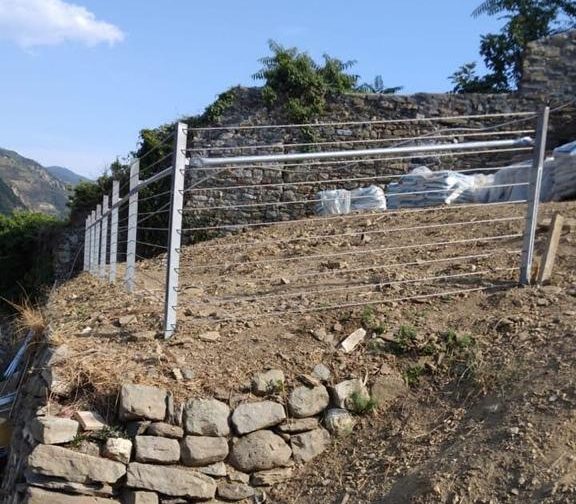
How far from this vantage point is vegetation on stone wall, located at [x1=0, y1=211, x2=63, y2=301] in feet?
54.3

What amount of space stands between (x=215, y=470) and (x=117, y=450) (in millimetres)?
526

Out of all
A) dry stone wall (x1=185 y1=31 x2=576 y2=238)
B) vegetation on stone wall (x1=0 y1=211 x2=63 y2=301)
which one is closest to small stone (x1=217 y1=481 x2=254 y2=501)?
dry stone wall (x1=185 y1=31 x2=576 y2=238)

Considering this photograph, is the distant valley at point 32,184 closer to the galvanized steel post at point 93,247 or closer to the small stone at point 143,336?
the galvanized steel post at point 93,247

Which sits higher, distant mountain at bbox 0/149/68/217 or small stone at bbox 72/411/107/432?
distant mountain at bbox 0/149/68/217

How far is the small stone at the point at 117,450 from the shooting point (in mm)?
4047

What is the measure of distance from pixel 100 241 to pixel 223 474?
6.68 metres

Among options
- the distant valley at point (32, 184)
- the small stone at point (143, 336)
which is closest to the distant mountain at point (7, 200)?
the distant valley at point (32, 184)

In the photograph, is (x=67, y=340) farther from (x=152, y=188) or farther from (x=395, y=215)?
(x=152, y=188)

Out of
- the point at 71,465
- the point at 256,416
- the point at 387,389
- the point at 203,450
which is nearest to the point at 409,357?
the point at 387,389

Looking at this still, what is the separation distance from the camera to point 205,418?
4.20 m

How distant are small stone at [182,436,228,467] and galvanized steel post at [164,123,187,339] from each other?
2.71 ft

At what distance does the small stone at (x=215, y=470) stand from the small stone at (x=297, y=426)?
0.37 m

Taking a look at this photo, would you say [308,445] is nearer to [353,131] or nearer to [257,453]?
[257,453]

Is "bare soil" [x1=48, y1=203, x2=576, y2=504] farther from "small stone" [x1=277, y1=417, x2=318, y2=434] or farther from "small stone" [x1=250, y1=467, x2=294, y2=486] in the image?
"small stone" [x1=277, y1=417, x2=318, y2=434]
